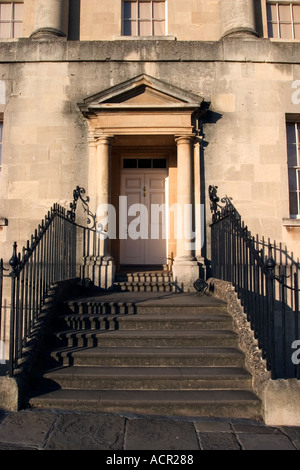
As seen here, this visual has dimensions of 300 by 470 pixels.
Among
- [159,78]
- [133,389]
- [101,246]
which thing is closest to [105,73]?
[159,78]

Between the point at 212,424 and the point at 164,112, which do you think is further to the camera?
the point at 164,112

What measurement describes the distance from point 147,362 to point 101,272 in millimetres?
2965

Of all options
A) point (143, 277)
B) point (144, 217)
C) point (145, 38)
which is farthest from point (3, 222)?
point (145, 38)

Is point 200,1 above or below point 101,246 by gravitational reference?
above

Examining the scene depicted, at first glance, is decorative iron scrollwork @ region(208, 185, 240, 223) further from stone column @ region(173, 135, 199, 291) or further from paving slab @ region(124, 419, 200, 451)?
paving slab @ region(124, 419, 200, 451)

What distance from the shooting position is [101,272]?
23.7ft

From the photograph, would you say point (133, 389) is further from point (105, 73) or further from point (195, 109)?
point (105, 73)

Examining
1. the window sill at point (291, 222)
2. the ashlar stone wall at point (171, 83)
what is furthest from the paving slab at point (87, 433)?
the window sill at point (291, 222)

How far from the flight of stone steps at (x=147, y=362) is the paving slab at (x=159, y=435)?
271 millimetres

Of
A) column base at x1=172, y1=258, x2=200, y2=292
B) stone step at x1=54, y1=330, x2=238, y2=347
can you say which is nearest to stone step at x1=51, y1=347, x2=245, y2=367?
stone step at x1=54, y1=330, x2=238, y2=347
